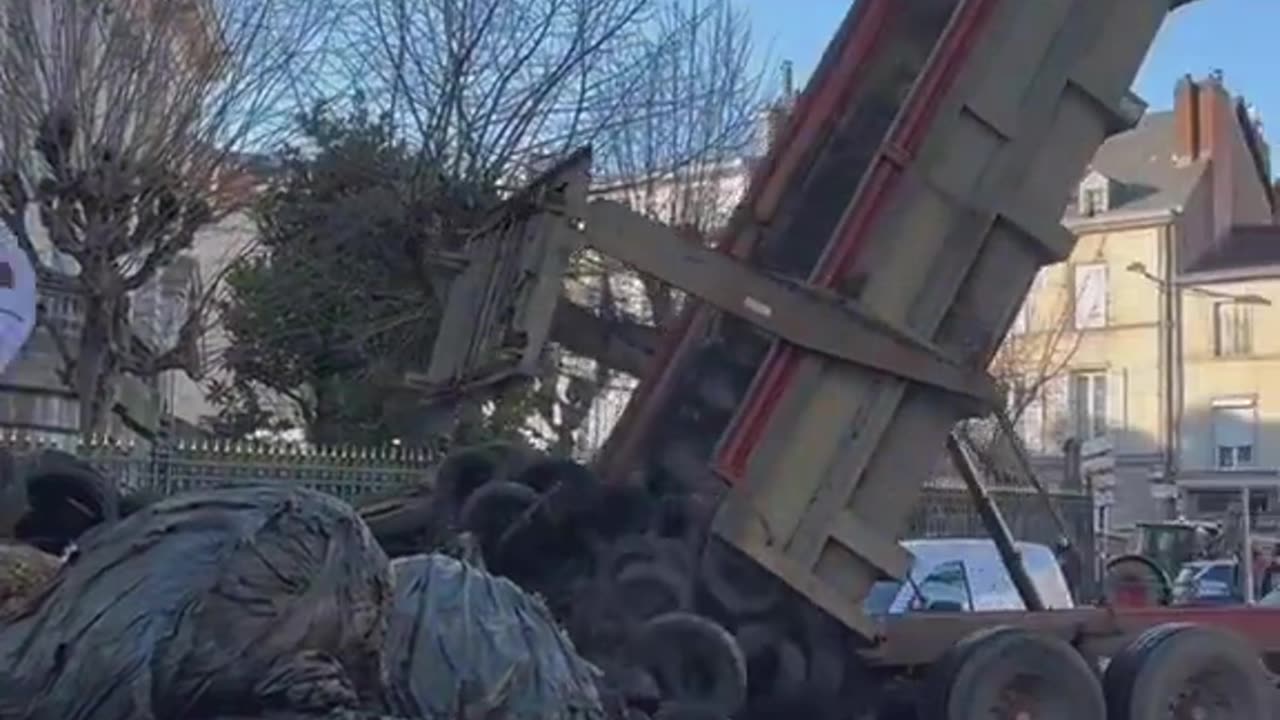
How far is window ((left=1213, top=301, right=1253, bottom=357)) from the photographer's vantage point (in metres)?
49.9

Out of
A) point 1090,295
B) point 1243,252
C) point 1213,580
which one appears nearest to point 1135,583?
point 1213,580

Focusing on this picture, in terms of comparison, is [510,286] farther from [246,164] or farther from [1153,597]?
[246,164]

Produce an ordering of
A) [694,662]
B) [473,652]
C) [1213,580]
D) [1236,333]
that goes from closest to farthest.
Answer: [473,652] → [694,662] → [1213,580] → [1236,333]

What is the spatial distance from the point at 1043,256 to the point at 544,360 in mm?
2122

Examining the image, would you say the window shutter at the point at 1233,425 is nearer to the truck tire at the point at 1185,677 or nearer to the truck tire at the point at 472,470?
the truck tire at the point at 1185,677

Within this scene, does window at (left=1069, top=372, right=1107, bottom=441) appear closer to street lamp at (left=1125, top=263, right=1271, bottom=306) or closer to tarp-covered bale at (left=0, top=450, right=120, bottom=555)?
street lamp at (left=1125, top=263, right=1271, bottom=306)

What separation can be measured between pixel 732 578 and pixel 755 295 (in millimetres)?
1098

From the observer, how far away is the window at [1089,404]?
170 feet

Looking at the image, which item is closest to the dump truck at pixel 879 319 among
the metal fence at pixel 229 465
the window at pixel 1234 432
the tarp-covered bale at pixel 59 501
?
the tarp-covered bale at pixel 59 501

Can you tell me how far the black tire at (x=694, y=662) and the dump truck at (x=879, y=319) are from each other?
333 millimetres

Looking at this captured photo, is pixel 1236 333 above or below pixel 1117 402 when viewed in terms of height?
above

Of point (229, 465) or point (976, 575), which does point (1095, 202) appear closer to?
point (229, 465)

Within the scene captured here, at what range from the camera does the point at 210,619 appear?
362cm

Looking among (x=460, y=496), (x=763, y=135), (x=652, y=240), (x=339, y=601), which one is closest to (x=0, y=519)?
(x=460, y=496)
